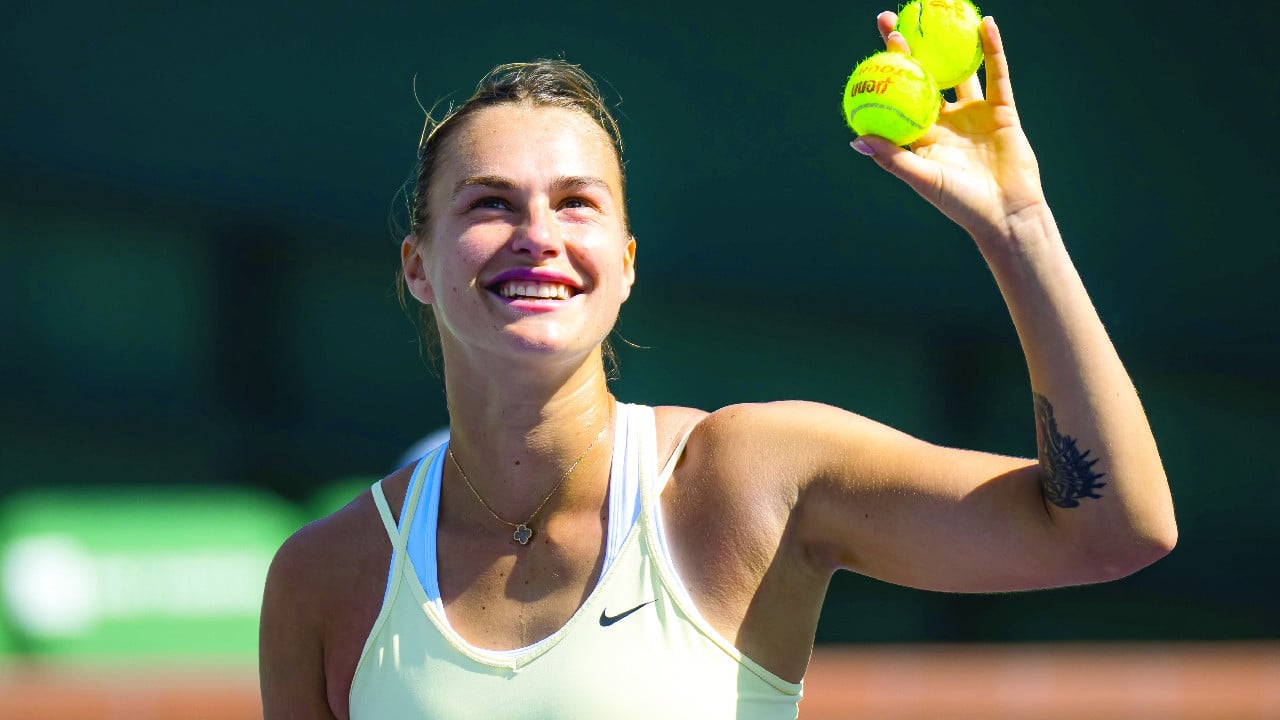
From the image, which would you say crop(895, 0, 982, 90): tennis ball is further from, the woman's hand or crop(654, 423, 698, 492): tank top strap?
crop(654, 423, 698, 492): tank top strap

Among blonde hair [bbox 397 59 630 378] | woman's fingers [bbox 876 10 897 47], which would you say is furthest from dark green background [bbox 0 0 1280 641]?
woman's fingers [bbox 876 10 897 47]

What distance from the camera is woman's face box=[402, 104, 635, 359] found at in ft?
7.03

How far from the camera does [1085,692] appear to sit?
3711mm

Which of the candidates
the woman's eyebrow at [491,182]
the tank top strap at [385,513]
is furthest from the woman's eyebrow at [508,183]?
the tank top strap at [385,513]

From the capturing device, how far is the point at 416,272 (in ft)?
7.98

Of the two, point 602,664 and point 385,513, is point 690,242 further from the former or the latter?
point 602,664

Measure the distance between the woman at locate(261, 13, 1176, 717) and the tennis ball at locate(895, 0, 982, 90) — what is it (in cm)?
5

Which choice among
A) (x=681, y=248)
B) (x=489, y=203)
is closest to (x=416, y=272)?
(x=489, y=203)

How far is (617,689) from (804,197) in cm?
437

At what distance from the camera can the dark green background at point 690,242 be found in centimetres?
585

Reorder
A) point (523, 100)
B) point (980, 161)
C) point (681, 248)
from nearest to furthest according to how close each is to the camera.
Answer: point (980, 161)
point (523, 100)
point (681, 248)

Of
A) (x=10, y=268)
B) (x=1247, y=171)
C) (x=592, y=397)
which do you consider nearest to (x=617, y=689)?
(x=592, y=397)

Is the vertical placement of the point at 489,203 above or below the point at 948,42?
below

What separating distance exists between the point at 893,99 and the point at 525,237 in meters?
0.58
